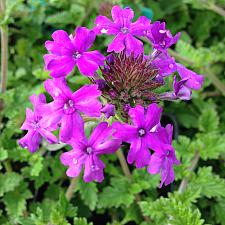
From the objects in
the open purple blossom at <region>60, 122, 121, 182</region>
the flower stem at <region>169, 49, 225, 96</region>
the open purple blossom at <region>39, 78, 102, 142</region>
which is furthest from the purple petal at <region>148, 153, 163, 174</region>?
the flower stem at <region>169, 49, 225, 96</region>

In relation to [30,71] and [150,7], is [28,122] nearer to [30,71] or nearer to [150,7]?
[30,71]

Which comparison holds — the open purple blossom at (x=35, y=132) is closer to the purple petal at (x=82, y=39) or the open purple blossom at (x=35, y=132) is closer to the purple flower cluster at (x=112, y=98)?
the purple flower cluster at (x=112, y=98)

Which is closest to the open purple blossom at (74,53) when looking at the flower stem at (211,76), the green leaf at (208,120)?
the green leaf at (208,120)

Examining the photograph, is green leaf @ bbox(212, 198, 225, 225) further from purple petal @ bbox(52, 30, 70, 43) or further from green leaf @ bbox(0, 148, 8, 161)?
purple petal @ bbox(52, 30, 70, 43)

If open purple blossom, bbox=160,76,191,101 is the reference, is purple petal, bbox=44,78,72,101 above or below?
below

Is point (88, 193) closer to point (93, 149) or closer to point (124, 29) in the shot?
point (93, 149)

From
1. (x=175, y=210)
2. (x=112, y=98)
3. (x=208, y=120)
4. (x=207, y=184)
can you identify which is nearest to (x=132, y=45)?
(x=112, y=98)
